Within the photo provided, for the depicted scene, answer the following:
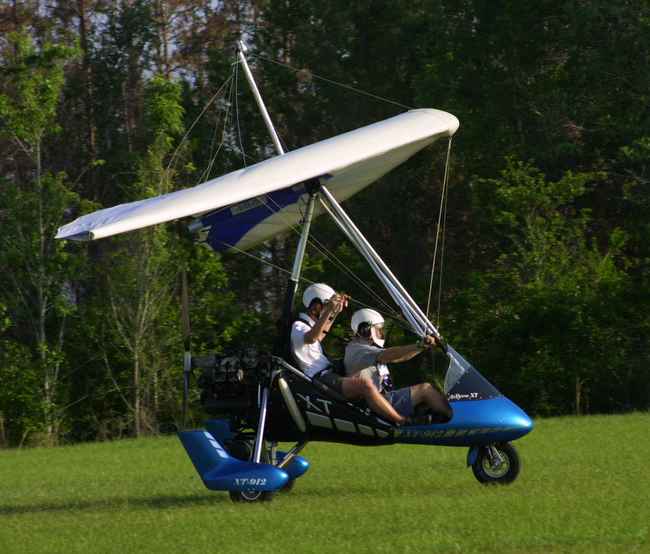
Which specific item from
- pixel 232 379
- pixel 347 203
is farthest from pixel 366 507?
pixel 347 203

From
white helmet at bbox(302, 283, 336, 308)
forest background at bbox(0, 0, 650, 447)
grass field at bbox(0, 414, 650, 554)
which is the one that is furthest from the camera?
forest background at bbox(0, 0, 650, 447)

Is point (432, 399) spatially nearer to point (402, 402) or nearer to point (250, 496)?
point (402, 402)

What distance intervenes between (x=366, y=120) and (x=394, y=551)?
3081 centimetres

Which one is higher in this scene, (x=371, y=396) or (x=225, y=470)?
(x=371, y=396)

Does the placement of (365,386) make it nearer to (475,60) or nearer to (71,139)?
(475,60)

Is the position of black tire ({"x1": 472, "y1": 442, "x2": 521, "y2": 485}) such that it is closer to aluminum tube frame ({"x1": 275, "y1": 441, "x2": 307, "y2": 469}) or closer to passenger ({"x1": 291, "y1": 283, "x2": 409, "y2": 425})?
passenger ({"x1": 291, "y1": 283, "x2": 409, "y2": 425})

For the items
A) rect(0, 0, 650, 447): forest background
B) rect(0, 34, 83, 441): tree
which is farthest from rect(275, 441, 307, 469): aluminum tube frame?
rect(0, 34, 83, 441): tree

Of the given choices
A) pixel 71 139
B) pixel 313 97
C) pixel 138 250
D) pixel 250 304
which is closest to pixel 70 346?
pixel 138 250

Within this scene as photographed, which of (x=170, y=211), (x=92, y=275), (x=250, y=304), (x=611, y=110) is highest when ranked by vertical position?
(x=170, y=211)

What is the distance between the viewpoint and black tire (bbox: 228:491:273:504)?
1202 cm

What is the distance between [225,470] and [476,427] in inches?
81.9

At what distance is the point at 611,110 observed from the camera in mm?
35125

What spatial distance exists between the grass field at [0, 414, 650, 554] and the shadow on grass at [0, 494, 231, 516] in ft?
0.04

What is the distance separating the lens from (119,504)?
12.7m
